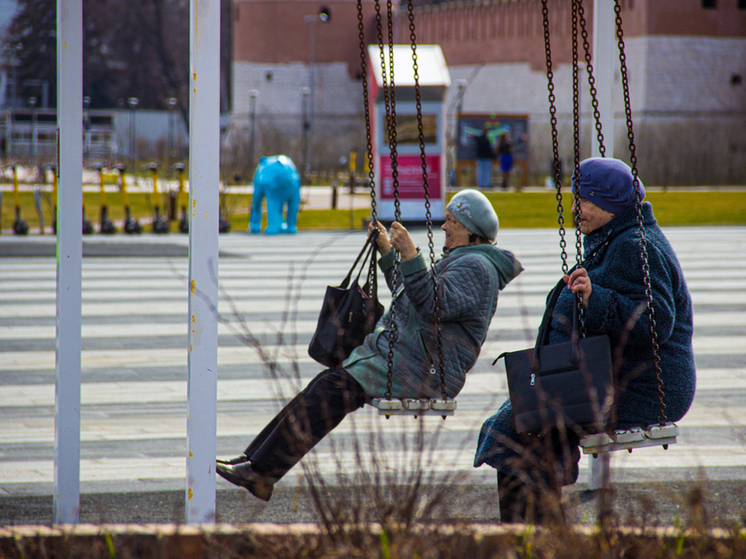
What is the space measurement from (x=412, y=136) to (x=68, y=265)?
17934 millimetres

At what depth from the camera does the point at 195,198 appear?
322 centimetres

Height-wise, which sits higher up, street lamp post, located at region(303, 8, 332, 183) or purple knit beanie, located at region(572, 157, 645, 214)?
street lamp post, located at region(303, 8, 332, 183)

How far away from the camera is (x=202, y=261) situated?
10.5ft

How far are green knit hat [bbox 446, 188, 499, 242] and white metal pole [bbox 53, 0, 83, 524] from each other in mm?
1436

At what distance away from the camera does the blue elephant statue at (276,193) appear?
1881cm

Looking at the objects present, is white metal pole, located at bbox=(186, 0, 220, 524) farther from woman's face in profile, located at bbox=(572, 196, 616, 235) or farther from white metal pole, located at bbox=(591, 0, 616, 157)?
white metal pole, located at bbox=(591, 0, 616, 157)

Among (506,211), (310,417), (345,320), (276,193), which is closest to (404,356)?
(345,320)

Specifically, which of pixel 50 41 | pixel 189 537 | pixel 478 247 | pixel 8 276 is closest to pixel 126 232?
pixel 8 276

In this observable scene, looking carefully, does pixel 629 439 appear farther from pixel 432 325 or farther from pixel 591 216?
pixel 432 325

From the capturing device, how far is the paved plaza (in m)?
4.17

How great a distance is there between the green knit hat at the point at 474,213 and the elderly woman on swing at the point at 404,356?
9 centimetres

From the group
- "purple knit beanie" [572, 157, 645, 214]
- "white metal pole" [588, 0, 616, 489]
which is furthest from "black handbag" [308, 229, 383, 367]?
"white metal pole" [588, 0, 616, 489]

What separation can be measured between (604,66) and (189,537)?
3.09 m

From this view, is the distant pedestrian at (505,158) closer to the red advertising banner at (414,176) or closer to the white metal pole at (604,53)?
the red advertising banner at (414,176)
